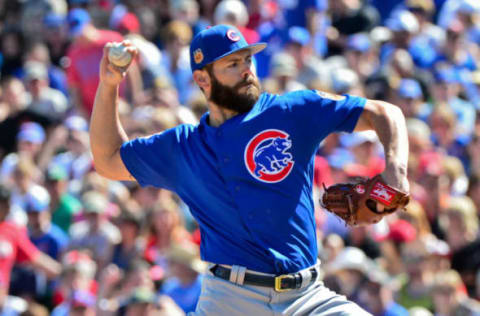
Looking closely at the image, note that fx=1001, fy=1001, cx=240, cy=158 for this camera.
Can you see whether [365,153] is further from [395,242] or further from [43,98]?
[43,98]

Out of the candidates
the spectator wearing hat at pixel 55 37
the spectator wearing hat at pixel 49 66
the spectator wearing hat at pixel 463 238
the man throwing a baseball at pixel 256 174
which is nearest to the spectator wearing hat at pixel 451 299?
the spectator wearing hat at pixel 463 238

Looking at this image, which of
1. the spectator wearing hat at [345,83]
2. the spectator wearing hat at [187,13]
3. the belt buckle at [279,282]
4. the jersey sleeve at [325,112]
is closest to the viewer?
the belt buckle at [279,282]

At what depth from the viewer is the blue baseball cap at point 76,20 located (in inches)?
449

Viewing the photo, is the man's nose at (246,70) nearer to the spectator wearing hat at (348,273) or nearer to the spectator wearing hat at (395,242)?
the spectator wearing hat at (348,273)

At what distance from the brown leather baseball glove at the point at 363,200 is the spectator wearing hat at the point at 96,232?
13.2 ft

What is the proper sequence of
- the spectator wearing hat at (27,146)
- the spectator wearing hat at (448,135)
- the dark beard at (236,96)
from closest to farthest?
the dark beard at (236,96), the spectator wearing hat at (448,135), the spectator wearing hat at (27,146)

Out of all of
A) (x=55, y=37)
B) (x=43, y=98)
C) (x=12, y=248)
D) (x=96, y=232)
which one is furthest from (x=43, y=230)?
(x=55, y=37)

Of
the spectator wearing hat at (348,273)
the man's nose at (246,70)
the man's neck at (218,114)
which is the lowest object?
the spectator wearing hat at (348,273)

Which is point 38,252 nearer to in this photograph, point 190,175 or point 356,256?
point 356,256

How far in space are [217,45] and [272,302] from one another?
4.31 feet

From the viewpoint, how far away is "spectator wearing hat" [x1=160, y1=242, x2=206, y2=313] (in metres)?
7.94

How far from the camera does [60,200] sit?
9.44 meters

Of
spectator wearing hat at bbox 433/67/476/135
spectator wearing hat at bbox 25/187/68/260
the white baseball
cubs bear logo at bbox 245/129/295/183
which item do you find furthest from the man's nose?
spectator wearing hat at bbox 433/67/476/135

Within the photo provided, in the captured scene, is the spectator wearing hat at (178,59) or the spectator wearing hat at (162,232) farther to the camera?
the spectator wearing hat at (178,59)
